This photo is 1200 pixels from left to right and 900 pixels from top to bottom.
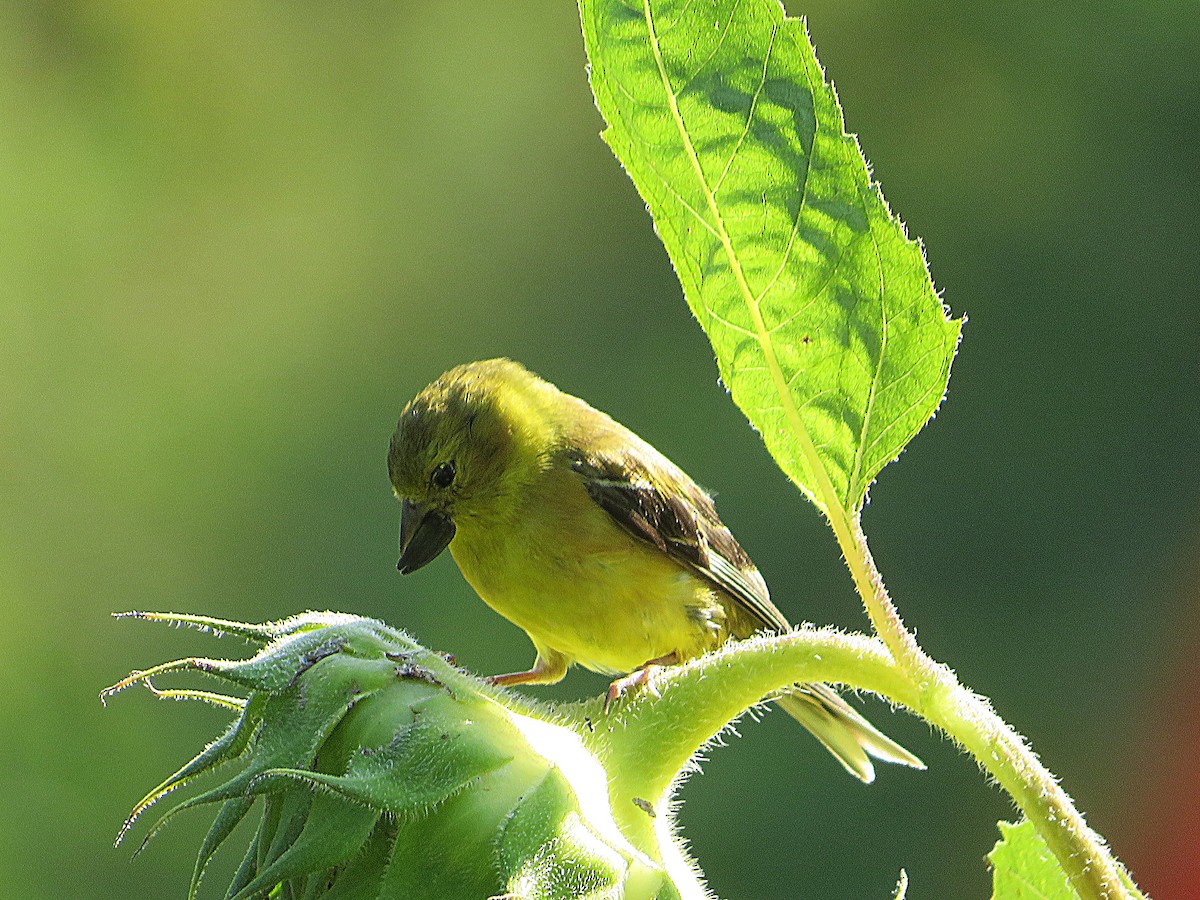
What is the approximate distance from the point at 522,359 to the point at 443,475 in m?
4.60

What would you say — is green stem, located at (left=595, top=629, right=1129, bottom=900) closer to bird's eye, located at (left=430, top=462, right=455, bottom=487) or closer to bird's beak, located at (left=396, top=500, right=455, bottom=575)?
bird's beak, located at (left=396, top=500, right=455, bottom=575)

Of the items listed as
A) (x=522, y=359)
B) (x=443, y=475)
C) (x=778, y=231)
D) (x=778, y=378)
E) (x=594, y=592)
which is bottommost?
(x=522, y=359)

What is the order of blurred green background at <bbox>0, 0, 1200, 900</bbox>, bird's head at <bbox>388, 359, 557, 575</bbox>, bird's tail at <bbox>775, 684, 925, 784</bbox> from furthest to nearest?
1. blurred green background at <bbox>0, 0, 1200, 900</bbox>
2. bird's head at <bbox>388, 359, 557, 575</bbox>
3. bird's tail at <bbox>775, 684, 925, 784</bbox>

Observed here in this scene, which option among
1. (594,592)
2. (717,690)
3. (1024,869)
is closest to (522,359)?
(594,592)

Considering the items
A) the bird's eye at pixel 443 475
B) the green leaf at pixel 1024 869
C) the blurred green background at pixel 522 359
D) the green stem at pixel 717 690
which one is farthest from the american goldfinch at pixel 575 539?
the blurred green background at pixel 522 359

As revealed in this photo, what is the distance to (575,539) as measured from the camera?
9.63 feet

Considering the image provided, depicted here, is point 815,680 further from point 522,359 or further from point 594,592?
point 522,359

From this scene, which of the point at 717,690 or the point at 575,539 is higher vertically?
the point at 717,690

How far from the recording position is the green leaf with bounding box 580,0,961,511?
3.38 ft

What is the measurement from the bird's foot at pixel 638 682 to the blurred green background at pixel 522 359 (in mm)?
2953

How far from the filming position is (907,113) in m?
8.75

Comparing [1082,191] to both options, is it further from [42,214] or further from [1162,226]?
[42,214]

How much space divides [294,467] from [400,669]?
22.9 ft

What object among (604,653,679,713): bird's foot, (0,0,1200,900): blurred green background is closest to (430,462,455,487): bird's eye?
(604,653,679,713): bird's foot
